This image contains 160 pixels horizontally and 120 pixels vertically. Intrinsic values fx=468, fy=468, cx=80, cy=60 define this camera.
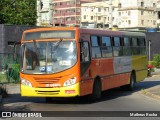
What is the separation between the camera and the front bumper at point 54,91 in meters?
16.2

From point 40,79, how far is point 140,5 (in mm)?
128770

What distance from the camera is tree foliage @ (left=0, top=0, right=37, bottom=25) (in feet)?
176

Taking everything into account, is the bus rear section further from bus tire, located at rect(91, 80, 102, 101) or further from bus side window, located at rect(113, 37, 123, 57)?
bus side window, located at rect(113, 37, 123, 57)

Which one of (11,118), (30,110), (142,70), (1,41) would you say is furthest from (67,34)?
(1,41)

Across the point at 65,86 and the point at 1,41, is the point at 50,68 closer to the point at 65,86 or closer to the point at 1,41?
the point at 65,86

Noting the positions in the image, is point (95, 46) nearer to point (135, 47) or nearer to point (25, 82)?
point (25, 82)

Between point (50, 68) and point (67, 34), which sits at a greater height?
point (67, 34)

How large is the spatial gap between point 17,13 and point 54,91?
40736 millimetres

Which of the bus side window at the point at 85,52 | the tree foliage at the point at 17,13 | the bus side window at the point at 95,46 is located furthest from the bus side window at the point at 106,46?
the tree foliage at the point at 17,13

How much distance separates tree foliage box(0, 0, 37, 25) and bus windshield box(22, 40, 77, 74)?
121 ft

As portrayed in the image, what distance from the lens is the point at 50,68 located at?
1648cm

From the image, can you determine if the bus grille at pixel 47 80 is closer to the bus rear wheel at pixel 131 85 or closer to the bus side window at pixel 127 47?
the bus side window at pixel 127 47

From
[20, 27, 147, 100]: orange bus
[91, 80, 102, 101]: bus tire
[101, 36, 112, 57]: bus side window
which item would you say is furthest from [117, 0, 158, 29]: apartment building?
[20, 27, 147, 100]: orange bus

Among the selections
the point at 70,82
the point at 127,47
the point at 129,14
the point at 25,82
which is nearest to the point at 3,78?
the point at 127,47
